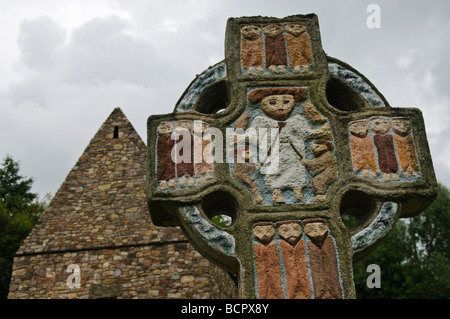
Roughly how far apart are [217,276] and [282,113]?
7.24 metres

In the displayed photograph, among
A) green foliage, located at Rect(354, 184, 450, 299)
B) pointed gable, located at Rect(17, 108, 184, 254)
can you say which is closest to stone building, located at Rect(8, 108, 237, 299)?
pointed gable, located at Rect(17, 108, 184, 254)

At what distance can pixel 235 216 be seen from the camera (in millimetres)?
2887

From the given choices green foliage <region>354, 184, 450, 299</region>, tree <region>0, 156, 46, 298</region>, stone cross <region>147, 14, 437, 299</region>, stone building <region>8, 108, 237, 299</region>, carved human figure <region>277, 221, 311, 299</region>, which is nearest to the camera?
carved human figure <region>277, 221, 311, 299</region>

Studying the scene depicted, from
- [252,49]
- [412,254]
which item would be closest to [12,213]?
[412,254]

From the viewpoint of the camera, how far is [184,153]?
2.89 m

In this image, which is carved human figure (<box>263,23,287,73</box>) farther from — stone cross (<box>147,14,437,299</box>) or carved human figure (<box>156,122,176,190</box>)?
carved human figure (<box>156,122,176,190</box>)

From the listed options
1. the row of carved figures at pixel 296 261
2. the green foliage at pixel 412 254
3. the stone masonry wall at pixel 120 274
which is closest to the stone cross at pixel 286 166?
the row of carved figures at pixel 296 261

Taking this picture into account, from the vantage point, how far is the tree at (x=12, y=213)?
588 inches

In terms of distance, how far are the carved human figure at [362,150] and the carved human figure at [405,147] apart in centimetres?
15

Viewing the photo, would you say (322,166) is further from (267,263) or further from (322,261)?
(267,263)

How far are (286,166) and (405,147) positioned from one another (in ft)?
2.29

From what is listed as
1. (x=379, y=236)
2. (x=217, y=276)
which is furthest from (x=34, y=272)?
(x=379, y=236)

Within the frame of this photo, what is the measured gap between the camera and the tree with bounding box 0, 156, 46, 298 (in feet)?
49.0
